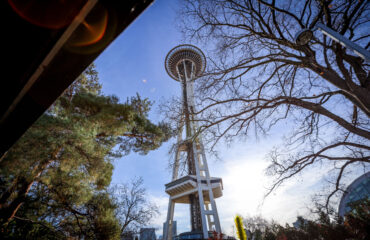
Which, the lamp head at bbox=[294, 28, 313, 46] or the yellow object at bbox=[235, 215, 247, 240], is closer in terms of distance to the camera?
the lamp head at bbox=[294, 28, 313, 46]

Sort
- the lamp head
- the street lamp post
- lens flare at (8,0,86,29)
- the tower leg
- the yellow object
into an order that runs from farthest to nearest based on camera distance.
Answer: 1. the tower leg
2. the yellow object
3. the lamp head
4. the street lamp post
5. lens flare at (8,0,86,29)

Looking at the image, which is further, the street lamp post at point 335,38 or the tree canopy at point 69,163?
the tree canopy at point 69,163

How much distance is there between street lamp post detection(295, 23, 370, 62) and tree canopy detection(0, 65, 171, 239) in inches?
169

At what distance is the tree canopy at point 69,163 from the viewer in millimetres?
5156

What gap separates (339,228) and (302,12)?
9.26m

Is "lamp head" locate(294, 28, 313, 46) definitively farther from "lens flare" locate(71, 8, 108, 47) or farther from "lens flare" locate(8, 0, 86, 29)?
"lens flare" locate(8, 0, 86, 29)

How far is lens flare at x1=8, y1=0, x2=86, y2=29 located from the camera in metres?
0.70

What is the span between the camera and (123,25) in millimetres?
831

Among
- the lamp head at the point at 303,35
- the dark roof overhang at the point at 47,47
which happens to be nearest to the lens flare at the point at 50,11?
the dark roof overhang at the point at 47,47

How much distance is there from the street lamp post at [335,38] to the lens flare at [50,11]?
3703mm

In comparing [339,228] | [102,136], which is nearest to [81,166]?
[102,136]

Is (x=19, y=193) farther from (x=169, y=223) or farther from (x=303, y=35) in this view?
(x=169, y=223)

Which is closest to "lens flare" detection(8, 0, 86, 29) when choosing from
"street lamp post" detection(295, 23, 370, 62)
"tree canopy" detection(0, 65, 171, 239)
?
"street lamp post" detection(295, 23, 370, 62)

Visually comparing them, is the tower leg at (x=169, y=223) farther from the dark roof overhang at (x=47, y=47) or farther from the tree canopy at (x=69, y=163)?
the dark roof overhang at (x=47, y=47)
